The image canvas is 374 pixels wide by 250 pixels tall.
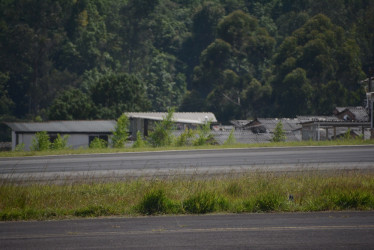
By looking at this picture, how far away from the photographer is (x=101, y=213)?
13328mm

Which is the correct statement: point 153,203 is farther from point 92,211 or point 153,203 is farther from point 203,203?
point 92,211

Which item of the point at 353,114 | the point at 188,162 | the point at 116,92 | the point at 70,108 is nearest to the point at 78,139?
the point at 70,108

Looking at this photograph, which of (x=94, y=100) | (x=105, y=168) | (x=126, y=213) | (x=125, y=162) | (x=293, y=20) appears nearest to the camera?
(x=126, y=213)

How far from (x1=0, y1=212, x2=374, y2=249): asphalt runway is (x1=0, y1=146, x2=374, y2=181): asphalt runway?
6.86m

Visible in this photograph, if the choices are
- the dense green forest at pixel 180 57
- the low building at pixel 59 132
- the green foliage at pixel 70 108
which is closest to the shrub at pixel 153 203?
the low building at pixel 59 132

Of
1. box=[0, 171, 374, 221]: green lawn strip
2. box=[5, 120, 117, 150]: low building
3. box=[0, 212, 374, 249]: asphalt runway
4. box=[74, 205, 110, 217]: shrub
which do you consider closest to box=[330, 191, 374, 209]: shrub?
box=[0, 171, 374, 221]: green lawn strip

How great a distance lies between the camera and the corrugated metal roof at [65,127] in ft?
159

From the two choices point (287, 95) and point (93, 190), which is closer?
point (93, 190)

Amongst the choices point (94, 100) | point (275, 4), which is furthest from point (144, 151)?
point (275, 4)

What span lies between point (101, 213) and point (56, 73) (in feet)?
252

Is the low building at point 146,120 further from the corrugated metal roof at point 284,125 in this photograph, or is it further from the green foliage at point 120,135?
the green foliage at point 120,135

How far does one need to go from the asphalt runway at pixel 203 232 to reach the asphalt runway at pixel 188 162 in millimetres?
6856

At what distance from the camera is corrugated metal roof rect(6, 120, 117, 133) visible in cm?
4859

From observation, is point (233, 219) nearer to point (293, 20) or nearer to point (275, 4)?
point (293, 20)
